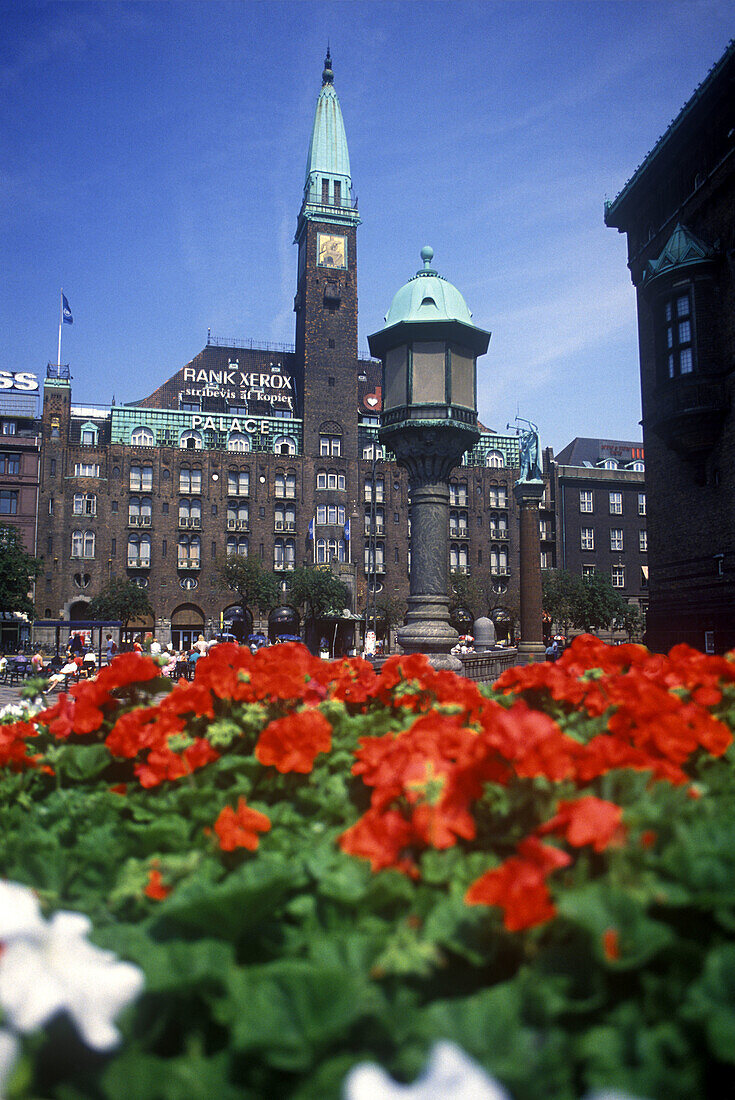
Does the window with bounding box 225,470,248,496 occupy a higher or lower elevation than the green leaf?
higher

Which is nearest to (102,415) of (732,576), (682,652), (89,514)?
(89,514)

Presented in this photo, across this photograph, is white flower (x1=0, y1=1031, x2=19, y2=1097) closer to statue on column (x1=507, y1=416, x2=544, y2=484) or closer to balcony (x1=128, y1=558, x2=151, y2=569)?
statue on column (x1=507, y1=416, x2=544, y2=484)

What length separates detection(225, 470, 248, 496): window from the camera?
59.7 meters

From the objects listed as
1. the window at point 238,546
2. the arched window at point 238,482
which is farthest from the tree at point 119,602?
the arched window at point 238,482

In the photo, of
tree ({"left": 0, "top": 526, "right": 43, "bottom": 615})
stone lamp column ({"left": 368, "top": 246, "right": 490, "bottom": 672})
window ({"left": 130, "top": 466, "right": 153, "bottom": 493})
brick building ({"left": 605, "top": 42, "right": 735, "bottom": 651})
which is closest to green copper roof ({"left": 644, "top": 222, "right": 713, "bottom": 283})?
brick building ({"left": 605, "top": 42, "right": 735, "bottom": 651})

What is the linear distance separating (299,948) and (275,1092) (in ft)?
1.26

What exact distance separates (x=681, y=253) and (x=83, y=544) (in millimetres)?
46244

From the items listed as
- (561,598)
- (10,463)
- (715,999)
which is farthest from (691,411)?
(10,463)

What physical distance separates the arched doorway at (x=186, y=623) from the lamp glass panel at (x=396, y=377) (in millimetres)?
48373

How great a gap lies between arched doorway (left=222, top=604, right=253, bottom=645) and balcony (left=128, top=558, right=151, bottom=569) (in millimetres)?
6700

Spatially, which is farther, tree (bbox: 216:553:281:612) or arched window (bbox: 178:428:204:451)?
arched window (bbox: 178:428:204:451)

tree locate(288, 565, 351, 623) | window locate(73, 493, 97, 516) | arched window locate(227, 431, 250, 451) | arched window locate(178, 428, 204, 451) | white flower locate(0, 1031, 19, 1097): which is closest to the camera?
white flower locate(0, 1031, 19, 1097)

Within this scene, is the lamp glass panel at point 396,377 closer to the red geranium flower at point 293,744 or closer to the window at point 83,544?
the red geranium flower at point 293,744

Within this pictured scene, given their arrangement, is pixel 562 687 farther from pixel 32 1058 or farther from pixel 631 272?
pixel 631 272
